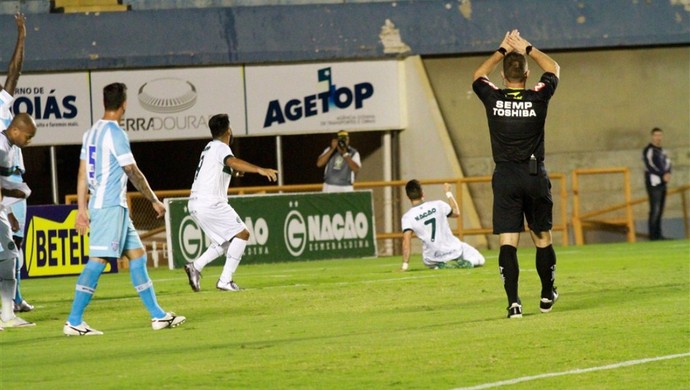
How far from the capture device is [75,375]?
9.73 m

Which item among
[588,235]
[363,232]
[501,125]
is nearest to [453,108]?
[588,235]

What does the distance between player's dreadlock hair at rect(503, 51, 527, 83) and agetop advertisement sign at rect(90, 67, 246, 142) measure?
18621 millimetres

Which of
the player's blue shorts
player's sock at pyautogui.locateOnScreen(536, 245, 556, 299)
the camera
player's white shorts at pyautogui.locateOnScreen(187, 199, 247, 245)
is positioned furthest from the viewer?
the camera

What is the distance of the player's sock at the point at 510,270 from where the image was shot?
492 inches

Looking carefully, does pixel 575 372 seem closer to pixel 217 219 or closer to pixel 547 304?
pixel 547 304

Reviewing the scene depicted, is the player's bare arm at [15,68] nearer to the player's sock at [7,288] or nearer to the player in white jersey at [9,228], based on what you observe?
the player in white jersey at [9,228]

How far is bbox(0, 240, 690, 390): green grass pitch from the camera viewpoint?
9.28m

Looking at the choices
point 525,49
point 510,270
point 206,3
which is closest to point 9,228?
point 510,270

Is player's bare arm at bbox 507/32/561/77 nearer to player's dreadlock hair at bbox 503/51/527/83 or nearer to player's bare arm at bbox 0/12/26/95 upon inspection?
player's dreadlock hair at bbox 503/51/527/83

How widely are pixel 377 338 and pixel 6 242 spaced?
159 inches

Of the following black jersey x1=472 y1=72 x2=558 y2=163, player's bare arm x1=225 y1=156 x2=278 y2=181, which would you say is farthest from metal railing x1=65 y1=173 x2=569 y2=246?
black jersey x1=472 y1=72 x2=558 y2=163

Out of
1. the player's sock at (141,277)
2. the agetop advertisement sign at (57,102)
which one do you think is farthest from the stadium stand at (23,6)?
the player's sock at (141,277)

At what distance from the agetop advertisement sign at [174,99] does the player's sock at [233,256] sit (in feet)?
44.3

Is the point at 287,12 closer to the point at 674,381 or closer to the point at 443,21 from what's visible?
the point at 443,21
